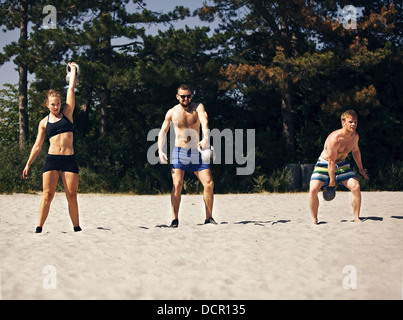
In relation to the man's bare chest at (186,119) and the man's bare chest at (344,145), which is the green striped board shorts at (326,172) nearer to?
the man's bare chest at (344,145)

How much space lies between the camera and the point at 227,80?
53.6 feet

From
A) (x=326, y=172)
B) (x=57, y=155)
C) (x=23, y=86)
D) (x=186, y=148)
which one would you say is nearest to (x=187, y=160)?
(x=186, y=148)

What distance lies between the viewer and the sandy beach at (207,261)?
395 centimetres

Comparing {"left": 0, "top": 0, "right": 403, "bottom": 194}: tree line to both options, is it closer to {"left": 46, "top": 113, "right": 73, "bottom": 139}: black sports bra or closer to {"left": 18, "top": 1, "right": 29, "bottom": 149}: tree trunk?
{"left": 18, "top": 1, "right": 29, "bottom": 149}: tree trunk

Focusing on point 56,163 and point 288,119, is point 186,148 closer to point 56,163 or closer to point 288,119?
point 56,163

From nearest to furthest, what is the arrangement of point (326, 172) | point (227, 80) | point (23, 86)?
point (326, 172)
point (227, 80)
point (23, 86)

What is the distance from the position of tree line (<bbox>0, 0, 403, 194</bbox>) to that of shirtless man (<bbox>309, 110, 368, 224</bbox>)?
8.30 m

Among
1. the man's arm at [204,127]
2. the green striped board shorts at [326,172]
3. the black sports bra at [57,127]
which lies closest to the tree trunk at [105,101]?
the man's arm at [204,127]

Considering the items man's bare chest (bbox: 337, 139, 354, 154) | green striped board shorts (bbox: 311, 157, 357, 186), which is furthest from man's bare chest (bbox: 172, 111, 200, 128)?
man's bare chest (bbox: 337, 139, 354, 154)

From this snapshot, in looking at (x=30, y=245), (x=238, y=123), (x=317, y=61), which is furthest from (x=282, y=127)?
(x=30, y=245)

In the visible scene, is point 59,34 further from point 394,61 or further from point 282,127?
point 394,61

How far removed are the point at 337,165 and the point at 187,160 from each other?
2.31 meters

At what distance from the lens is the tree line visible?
1567cm

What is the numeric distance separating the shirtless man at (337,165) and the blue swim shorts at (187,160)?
168cm
